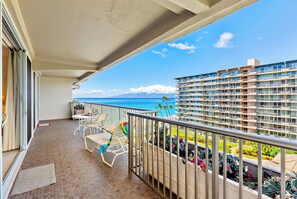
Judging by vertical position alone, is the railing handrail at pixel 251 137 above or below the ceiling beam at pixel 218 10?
below

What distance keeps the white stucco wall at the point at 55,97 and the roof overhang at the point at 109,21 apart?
14.3ft

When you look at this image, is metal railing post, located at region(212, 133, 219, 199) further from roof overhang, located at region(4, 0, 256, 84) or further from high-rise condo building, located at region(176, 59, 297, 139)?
roof overhang, located at region(4, 0, 256, 84)

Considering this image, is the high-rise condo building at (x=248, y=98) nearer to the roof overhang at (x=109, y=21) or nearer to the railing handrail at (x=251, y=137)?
the railing handrail at (x=251, y=137)

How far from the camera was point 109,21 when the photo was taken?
2602 mm

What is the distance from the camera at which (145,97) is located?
21312 mm

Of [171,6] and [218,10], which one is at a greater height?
[171,6]

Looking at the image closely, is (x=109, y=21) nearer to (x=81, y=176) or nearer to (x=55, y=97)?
(x=81, y=176)

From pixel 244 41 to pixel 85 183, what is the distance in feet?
21.0

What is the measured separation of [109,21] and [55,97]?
701 cm

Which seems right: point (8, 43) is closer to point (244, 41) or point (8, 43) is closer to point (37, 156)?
point (37, 156)

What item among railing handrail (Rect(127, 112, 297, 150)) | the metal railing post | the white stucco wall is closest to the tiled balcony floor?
the metal railing post

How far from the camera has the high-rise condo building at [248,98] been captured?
2.09m

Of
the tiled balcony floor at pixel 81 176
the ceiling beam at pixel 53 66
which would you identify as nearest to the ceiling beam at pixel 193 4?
the tiled balcony floor at pixel 81 176

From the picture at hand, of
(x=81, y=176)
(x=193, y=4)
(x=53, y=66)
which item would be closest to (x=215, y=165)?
(x=193, y=4)
